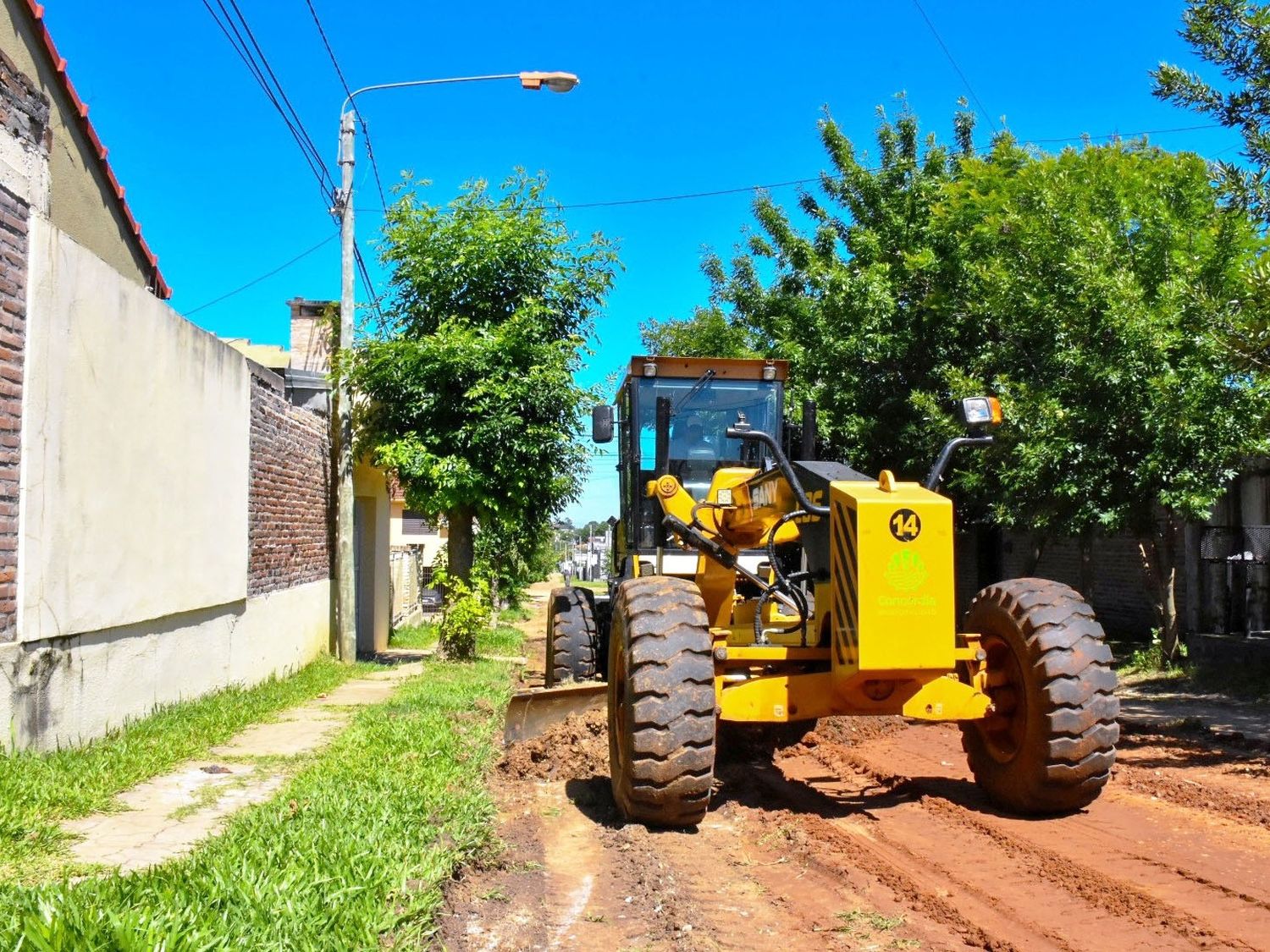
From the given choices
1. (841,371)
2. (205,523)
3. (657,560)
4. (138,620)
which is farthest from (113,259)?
(841,371)

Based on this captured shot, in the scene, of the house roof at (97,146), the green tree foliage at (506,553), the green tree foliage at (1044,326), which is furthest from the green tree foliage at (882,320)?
the house roof at (97,146)

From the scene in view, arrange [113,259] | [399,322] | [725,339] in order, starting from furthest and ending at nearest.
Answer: [725,339]
[399,322]
[113,259]

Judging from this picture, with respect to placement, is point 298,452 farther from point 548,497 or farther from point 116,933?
point 116,933

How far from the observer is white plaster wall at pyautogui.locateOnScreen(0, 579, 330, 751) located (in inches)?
272

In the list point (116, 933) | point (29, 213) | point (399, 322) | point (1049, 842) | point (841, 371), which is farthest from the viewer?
point (841, 371)

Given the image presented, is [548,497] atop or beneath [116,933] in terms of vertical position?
atop

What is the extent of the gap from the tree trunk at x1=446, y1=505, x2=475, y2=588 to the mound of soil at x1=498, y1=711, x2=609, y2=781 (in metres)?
7.91

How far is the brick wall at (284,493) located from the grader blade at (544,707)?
5001 mm

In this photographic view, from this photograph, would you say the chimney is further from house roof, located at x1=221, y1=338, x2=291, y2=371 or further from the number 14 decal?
the number 14 decal

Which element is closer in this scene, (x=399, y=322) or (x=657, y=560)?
(x=657, y=560)

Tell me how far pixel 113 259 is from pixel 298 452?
2966 millimetres

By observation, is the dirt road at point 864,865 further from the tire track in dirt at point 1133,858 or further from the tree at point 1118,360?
the tree at point 1118,360

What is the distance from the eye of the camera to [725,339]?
80.9 feet

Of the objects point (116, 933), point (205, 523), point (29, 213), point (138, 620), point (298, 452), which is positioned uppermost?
point (29, 213)
